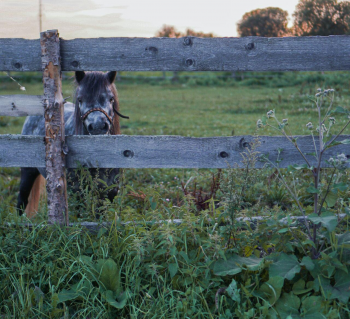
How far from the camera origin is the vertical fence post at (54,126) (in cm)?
330

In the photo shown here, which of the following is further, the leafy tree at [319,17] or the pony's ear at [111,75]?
the leafy tree at [319,17]

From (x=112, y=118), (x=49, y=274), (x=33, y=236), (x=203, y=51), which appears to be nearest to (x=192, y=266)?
(x=49, y=274)

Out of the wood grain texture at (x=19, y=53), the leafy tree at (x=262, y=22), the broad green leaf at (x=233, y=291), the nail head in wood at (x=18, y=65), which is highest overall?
the leafy tree at (x=262, y=22)

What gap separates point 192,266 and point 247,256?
45cm

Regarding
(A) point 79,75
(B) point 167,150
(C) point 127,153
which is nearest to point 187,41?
(B) point 167,150

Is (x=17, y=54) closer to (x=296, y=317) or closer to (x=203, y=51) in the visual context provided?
(x=203, y=51)

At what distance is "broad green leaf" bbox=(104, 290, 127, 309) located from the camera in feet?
8.42

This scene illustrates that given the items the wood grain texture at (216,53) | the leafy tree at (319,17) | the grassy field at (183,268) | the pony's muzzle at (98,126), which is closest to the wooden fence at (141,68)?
the wood grain texture at (216,53)

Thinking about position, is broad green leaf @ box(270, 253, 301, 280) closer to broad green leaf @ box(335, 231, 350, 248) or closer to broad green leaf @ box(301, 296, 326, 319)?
broad green leaf @ box(301, 296, 326, 319)

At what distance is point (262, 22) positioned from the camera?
4753 cm

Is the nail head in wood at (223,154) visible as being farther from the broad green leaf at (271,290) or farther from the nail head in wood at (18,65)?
the nail head in wood at (18,65)

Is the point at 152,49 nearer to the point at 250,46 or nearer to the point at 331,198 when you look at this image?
the point at 250,46

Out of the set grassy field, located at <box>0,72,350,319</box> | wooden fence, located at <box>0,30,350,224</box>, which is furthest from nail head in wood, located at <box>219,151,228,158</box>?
grassy field, located at <box>0,72,350,319</box>

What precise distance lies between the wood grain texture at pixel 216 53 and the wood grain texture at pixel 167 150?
2.09 ft
